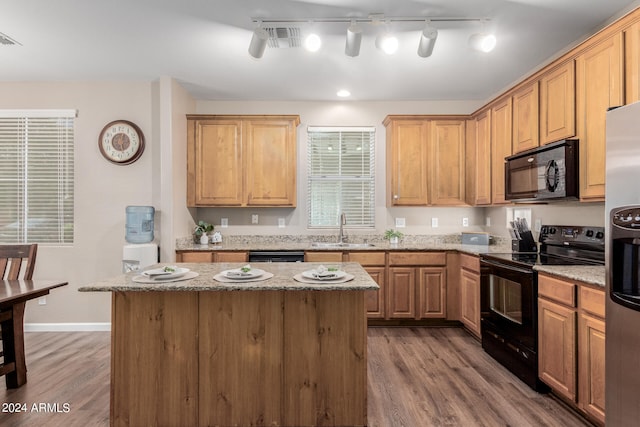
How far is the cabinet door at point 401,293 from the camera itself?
12.5 ft

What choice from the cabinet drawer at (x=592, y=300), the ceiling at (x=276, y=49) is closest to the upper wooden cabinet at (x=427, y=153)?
the ceiling at (x=276, y=49)

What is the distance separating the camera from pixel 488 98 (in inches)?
168

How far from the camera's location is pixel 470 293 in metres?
3.50

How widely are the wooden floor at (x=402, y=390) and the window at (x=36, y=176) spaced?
4.10 ft

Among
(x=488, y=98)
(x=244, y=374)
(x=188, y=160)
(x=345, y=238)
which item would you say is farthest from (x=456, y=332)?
(x=188, y=160)

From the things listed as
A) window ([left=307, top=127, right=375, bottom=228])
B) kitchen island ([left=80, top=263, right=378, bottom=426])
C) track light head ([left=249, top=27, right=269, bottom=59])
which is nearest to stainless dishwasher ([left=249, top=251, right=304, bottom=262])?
window ([left=307, top=127, right=375, bottom=228])

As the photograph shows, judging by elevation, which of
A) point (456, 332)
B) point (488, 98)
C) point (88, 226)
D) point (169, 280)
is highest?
point (488, 98)

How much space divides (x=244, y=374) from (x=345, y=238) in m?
2.57

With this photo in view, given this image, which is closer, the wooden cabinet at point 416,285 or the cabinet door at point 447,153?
the wooden cabinet at point 416,285

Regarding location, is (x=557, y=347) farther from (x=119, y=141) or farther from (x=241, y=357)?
(x=119, y=141)

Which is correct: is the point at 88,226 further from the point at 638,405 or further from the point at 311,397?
the point at 638,405

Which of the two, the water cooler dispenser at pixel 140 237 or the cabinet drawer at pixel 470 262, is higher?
the water cooler dispenser at pixel 140 237

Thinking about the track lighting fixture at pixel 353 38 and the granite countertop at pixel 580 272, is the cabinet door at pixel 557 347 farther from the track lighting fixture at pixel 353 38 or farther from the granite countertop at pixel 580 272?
the track lighting fixture at pixel 353 38

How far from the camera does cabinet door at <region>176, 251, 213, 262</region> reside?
147 inches
